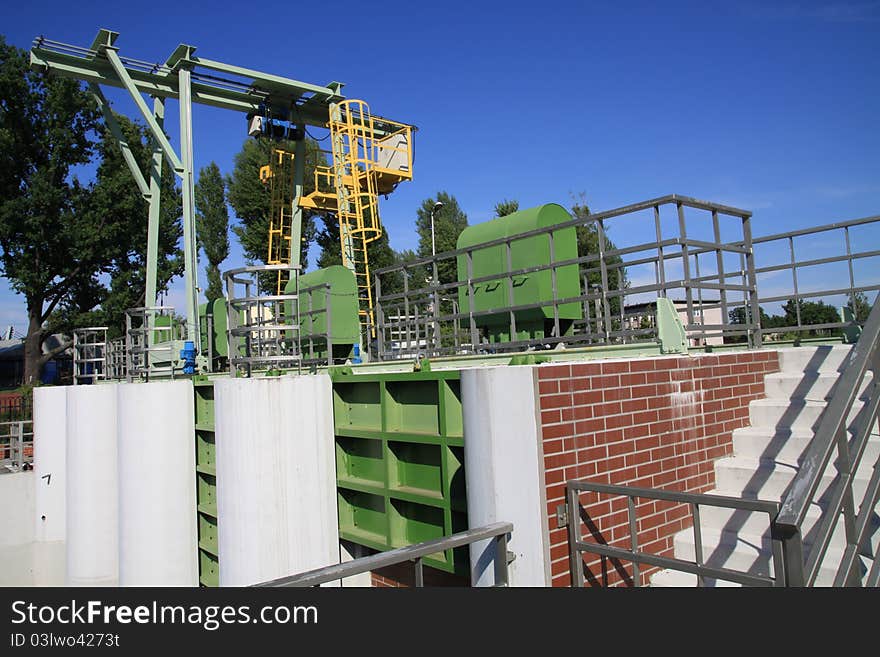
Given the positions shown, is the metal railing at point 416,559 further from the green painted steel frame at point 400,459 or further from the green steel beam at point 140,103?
the green steel beam at point 140,103

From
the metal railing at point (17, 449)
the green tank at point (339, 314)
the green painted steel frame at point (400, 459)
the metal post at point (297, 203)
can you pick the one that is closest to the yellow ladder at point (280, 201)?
the metal post at point (297, 203)

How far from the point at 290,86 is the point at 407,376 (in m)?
12.3

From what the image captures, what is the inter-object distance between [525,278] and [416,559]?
532 centimetres

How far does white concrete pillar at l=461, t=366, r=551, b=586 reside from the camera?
4219 millimetres

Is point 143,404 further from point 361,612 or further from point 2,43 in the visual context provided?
point 2,43

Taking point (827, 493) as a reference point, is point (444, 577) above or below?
below

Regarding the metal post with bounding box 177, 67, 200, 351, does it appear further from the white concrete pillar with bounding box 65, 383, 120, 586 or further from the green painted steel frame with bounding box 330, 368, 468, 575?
the green painted steel frame with bounding box 330, 368, 468, 575

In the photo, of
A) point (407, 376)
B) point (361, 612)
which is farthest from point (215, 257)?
point (361, 612)

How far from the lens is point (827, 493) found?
4.88 m

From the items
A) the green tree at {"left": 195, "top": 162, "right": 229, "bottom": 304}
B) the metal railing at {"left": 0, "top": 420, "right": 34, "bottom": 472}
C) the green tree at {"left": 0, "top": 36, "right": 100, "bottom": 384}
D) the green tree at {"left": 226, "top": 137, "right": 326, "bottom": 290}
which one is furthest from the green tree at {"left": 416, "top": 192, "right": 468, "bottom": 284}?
the metal railing at {"left": 0, "top": 420, "right": 34, "bottom": 472}

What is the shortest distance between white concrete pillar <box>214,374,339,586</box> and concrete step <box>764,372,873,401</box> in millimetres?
4867

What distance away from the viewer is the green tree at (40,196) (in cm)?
3180

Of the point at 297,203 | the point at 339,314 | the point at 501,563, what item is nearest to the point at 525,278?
the point at 339,314

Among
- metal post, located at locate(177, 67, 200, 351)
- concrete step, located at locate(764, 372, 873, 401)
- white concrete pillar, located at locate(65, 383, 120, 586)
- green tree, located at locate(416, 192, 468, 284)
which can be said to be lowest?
white concrete pillar, located at locate(65, 383, 120, 586)
